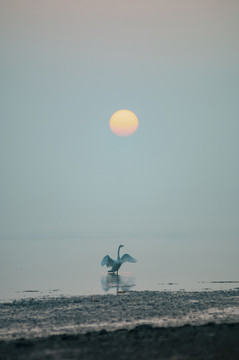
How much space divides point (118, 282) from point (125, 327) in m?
20.9

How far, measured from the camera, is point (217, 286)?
36.5 m

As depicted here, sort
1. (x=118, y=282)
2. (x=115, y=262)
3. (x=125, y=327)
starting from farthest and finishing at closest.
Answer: (x=115, y=262) < (x=118, y=282) < (x=125, y=327)

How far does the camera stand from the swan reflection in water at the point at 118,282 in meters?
36.3

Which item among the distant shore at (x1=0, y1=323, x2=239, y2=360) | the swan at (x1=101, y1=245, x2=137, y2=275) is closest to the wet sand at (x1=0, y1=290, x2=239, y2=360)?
the distant shore at (x1=0, y1=323, x2=239, y2=360)

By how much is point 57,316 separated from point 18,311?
115 inches

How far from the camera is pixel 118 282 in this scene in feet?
133

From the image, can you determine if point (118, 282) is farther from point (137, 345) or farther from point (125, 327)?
Result: point (137, 345)

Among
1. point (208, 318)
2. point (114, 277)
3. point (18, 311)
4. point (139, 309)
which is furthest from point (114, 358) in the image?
point (114, 277)

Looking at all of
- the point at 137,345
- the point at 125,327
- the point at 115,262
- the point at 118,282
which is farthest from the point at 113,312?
the point at 115,262

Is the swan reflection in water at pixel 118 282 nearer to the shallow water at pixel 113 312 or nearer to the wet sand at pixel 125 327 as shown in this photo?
the wet sand at pixel 125 327

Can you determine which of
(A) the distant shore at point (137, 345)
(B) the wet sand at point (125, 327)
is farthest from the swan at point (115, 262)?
(A) the distant shore at point (137, 345)

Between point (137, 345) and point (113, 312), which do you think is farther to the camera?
point (113, 312)

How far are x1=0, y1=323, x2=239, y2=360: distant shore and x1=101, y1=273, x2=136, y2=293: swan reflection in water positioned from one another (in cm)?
1760

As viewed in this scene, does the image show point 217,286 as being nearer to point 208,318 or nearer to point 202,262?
point 208,318
